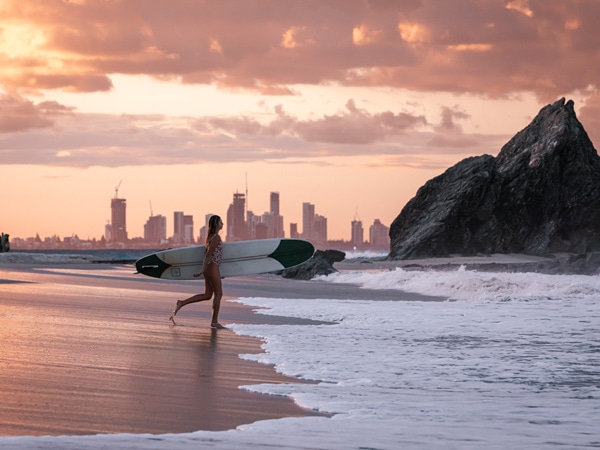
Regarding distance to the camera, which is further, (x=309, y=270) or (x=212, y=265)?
(x=309, y=270)

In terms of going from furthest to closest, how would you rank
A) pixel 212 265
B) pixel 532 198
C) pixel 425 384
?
pixel 532 198 < pixel 212 265 < pixel 425 384

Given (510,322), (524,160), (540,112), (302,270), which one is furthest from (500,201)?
(510,322)

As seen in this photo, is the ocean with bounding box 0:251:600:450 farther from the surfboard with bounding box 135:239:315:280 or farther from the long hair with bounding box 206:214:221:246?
the long hair with bounding box 206:214:221:246

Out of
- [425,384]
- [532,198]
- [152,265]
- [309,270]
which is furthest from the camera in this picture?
[532,198]

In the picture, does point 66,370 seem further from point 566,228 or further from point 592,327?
point 566,228

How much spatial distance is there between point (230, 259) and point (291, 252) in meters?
1.65

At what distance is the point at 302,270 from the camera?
4372cm

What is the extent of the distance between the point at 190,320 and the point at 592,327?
7315 mm

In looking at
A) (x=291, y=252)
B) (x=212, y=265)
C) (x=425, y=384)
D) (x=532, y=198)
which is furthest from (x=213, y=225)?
(x=532, y=198)

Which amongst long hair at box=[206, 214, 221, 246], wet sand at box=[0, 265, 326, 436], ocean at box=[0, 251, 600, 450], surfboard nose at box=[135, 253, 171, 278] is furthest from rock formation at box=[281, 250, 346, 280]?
wet sand at box=[0, 265, 326, 436]

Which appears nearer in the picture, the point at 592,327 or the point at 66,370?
the point at 66,370

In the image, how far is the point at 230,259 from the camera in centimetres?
1839

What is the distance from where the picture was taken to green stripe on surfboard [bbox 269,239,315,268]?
1917 centimetres

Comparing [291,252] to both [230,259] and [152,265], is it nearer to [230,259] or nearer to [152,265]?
[230,259]
